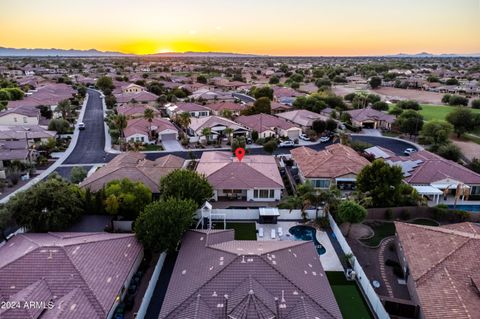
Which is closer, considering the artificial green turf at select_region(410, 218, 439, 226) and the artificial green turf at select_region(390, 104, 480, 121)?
the artificial green turf at select_region(410, 218, 439, 226)

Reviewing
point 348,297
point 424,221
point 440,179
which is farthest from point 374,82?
point 348,297

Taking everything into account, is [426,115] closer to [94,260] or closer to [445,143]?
[445,143]

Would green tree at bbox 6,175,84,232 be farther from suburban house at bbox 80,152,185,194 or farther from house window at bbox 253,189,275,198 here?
house window at bbox 253,189,275,198

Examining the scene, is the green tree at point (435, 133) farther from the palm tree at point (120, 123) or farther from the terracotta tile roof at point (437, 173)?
the palm tree at point (120, 123)

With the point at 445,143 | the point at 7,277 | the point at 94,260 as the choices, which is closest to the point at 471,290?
the point at 94,260

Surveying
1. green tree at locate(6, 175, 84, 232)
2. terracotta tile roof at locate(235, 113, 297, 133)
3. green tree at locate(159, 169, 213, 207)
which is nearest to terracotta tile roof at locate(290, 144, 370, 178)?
green tree at locate(159, 169, 213, 207)

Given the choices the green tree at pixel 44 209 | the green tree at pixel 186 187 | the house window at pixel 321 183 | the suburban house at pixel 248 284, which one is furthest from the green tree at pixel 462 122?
the green tree at pixel 44 209
